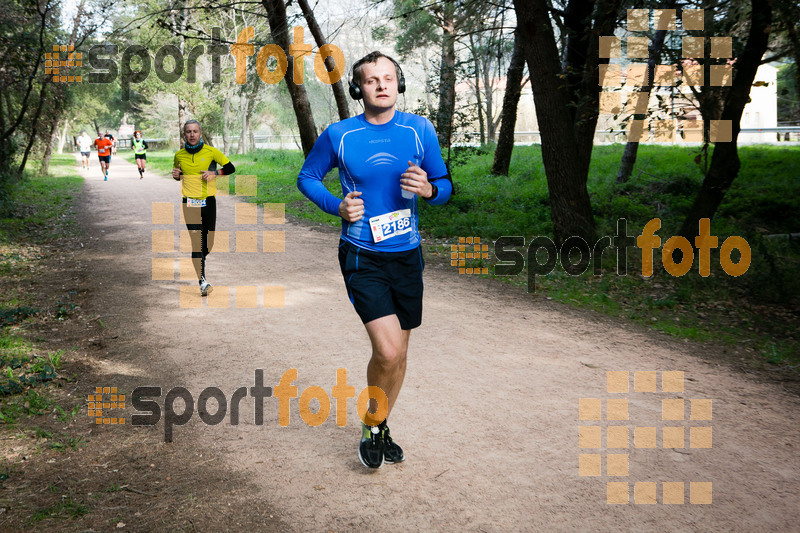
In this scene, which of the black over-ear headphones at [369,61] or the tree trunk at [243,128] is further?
the tree trunk at [243,128]

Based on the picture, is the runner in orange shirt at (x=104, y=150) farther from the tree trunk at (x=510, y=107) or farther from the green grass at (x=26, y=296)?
the tree trunk at (x=510, y=107)

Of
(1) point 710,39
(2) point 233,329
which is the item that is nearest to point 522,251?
(1) point 710,39

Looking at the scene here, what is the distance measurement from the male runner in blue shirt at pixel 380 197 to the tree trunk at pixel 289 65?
12.0m

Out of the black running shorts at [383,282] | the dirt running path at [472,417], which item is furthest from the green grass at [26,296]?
the black running shorts at [383,282]

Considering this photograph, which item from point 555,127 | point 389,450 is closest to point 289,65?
point 555,127

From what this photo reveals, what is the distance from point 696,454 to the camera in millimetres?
4246

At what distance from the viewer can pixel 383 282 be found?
3852 millimetres

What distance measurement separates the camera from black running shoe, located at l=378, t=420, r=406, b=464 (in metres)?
4.13

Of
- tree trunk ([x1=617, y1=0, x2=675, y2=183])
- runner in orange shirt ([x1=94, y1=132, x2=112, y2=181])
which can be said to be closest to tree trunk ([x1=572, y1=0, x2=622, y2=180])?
tree trunk ([x1=617, y1=0, x2=675, y2=183])

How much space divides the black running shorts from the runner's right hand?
27 centimetres

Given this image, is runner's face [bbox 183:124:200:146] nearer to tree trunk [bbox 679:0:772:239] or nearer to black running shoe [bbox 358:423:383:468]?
black running shoe [bbox 358:423:383:468]

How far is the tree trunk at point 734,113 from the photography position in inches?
328

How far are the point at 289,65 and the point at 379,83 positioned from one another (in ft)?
45.6

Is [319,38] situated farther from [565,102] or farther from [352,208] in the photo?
[352,208]
